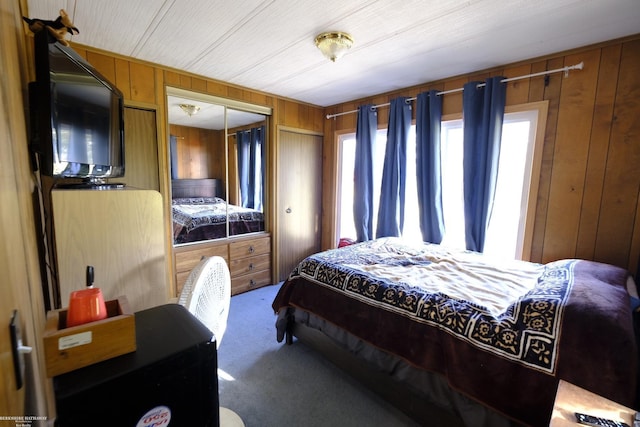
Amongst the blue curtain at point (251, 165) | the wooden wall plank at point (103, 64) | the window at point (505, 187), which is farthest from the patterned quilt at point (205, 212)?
the window at point (505, 187)

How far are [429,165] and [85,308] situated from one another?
110 inches

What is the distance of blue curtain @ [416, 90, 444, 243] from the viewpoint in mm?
2781

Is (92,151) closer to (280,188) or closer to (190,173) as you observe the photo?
(190,173)

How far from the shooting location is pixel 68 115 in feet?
3.80

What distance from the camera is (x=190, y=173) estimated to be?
2.97m

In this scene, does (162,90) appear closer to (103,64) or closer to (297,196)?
(103,64)

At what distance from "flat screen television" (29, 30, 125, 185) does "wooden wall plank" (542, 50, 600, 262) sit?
3.06 meters

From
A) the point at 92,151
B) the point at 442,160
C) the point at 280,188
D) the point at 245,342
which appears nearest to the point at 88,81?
the point at 92,151

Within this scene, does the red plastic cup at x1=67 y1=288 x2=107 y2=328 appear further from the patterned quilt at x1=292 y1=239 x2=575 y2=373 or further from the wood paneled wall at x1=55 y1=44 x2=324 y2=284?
the wood paneled wall at x1=55 y1=44 x2=324 y2=284

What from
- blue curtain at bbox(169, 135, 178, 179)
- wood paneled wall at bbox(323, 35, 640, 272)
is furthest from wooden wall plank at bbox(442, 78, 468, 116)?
blue curtain at bbox(169, 135, 178, 179)

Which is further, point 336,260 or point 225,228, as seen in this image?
point 225,228

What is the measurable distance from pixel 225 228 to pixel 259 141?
3.63 ft

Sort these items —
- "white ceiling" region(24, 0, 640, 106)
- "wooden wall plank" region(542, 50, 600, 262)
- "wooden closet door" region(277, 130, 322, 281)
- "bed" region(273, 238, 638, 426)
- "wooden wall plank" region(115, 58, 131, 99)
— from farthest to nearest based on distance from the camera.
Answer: "wooden closet door" region(277, 130, 322, 281) → "wooden wall plank" region(115, 58, 131, 99) → "wooden wall plank" region(542, 50, 600, 262) → "white ceiling" region(24, 0, 640, 106) → "bed" region(273, 238, 638, 426)

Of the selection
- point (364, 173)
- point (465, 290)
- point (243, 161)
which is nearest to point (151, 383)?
point (465, 290)
